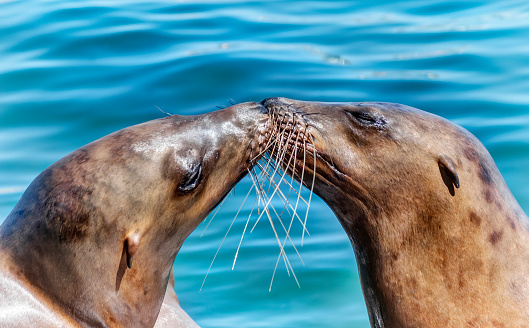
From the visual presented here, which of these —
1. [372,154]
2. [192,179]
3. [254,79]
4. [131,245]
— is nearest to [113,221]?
[131,245]

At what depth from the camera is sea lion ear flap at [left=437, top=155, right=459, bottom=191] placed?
4449mm

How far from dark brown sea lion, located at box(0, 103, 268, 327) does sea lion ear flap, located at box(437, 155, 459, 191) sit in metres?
0.95

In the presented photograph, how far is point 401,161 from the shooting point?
4562mm

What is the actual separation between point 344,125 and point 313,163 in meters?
0.27

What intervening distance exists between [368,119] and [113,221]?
1.41 metres

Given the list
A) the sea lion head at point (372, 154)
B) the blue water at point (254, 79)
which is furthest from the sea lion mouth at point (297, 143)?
the blue water at point (254, 79)

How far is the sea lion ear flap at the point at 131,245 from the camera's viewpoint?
4.17 meters

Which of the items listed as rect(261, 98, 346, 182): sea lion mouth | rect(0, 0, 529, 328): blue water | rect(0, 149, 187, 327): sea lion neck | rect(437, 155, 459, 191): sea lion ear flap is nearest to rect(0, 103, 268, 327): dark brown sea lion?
rect(0, 149, 187, 327): sea lion neck

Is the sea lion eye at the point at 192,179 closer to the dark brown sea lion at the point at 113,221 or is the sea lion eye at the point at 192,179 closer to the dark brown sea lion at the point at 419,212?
the dark brown sea lion at the point at 113,221

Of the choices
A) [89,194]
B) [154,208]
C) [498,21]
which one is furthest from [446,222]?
[498,21]

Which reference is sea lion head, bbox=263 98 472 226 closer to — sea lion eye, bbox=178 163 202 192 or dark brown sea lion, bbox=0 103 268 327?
dark brown sea lion, bbox=0 103 268 327

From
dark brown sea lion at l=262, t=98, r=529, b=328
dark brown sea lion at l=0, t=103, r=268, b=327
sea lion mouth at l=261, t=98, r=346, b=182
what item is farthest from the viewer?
sea lion mouth at l=261, t=98, r=346, b=182

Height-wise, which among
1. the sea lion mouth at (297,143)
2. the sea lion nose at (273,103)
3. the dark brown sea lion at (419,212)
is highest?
the sea lion nose at (273,103)

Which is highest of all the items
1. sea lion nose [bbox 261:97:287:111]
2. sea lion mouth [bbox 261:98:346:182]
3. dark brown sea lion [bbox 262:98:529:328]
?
sea lion nose [bbox 261:97:287:111]
